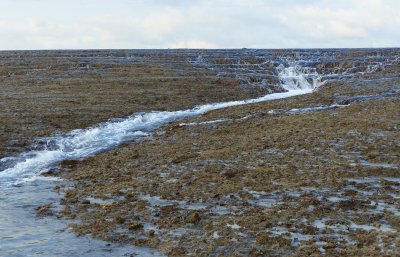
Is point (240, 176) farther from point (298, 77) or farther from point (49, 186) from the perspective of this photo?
point (298, 77)

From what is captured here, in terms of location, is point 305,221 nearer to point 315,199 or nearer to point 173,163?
point 315,199

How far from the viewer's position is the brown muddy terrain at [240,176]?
13.0 meters

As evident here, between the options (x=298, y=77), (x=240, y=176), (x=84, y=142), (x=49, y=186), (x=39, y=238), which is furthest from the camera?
(x=298, y=77)

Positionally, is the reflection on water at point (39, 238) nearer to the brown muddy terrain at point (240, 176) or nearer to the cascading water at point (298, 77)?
the brown muddy terrain at point (240, 176)

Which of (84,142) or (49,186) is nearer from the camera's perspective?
(49,186)

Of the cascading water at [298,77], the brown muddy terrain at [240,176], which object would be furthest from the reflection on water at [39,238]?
the cascading water at [298,77]

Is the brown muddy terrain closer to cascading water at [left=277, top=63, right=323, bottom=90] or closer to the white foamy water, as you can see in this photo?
the white foamy water

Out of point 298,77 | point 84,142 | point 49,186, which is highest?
point 298,77

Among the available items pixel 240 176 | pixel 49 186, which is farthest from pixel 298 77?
pixel 49 186

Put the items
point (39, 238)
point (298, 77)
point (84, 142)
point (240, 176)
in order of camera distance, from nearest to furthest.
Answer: point (39, 238), point (240, 176), point (84, 142), point (298, 77)

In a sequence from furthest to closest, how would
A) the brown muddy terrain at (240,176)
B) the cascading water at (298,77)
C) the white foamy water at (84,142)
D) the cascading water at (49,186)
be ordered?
the cascading water at (298,77) → the white foamy water at (84,142) → the brown muddy terrain at (240,176) → the cascading water at (49,186)

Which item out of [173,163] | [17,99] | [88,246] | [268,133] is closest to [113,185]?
[173,163]

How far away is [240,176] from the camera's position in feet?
62.1

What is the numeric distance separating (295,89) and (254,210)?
5200 cm
